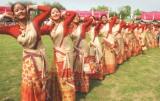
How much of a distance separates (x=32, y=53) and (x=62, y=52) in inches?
53.8

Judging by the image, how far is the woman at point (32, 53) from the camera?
6617mm

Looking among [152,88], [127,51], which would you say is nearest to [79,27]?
[152,88]

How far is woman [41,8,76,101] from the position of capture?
25.9ft

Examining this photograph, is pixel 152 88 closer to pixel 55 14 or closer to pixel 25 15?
pixel 55 14

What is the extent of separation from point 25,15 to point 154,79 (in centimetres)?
713

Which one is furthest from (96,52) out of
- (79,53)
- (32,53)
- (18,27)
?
(18,27)

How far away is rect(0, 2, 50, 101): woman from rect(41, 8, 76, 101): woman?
105cm

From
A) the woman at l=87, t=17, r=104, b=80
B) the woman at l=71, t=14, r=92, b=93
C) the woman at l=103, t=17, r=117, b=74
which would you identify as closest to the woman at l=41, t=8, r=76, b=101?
the woman at l=71, t=14, r=92, b=93

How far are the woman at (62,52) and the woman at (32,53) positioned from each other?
1047 millimetres

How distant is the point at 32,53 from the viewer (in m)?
6.79

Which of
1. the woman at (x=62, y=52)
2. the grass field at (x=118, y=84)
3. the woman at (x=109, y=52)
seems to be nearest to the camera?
the woman at (x=62, y=52)

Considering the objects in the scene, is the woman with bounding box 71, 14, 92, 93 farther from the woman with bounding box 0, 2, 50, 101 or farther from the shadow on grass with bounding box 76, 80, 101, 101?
the woman with bounding box 0, 2, 50, 101

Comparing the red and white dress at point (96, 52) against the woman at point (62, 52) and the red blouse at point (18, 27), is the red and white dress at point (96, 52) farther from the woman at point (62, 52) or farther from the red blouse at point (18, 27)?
the red blouse at point (18, 27)

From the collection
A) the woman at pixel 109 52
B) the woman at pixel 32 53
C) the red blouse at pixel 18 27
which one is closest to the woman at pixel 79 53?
the woman at pixel 32 53
